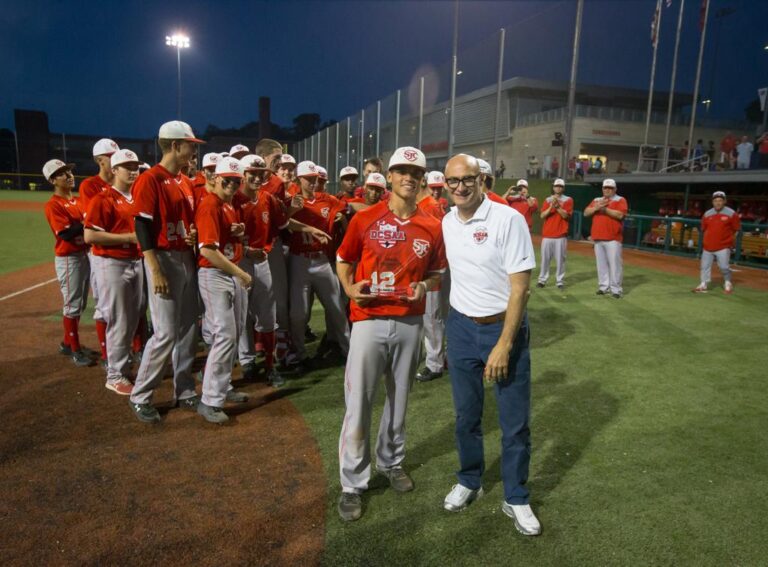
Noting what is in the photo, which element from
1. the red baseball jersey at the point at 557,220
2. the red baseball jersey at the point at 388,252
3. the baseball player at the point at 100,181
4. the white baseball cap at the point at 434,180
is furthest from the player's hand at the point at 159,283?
the red baseball jersey at the point at 557,220

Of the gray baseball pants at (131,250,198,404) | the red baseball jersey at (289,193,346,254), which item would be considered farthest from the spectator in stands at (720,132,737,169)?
the gray baseball pants at (131,250,198,404)

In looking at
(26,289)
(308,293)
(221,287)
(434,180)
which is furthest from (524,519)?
(26,289)


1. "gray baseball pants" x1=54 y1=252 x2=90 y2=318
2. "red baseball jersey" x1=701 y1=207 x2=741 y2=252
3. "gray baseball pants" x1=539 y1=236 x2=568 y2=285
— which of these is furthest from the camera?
"gray baseball pants" x1=539 y1=236 x2=568 y2=285

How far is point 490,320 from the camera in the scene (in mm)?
2973

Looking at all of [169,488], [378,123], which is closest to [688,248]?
[169,488]

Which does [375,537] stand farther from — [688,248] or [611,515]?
[688,248]

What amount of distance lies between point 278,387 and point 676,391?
13.6 ft

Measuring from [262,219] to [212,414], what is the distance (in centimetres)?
189

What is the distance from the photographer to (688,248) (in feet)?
55.3

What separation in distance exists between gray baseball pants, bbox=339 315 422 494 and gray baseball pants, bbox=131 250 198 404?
77.0 inches

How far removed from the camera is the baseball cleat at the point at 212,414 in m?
4.47

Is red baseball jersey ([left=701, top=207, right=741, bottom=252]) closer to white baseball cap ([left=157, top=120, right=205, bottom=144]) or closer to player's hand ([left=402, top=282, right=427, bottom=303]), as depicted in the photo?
player's hand ([left=402, top=282, right=427, bottom=303])

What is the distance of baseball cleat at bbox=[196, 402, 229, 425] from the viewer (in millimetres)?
4469

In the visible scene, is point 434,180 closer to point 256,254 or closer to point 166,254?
point 256,254
